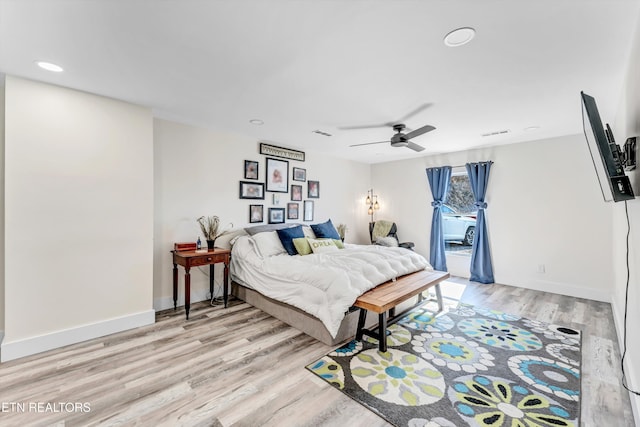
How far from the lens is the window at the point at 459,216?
17.2 ft

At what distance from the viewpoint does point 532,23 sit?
164cm

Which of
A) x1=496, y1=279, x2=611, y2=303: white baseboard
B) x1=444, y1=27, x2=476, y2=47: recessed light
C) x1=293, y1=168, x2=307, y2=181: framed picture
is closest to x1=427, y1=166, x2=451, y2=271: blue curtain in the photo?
x1=496, y1=279, x2=611, y2=303: white baseboard

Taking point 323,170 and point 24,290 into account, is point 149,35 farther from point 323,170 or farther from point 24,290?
point 323,170

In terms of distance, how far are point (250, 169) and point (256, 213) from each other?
0.71 metres

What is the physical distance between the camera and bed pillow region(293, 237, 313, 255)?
3.81 m

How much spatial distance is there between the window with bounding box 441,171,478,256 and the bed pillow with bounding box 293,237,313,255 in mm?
3132

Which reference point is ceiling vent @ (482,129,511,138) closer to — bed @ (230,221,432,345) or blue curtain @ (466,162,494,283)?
blue curtain @ (466,162,494,283)

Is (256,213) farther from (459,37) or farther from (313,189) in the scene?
(459,37)

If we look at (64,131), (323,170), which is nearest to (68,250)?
(64,131)

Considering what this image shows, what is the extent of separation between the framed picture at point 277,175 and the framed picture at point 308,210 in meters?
0.54

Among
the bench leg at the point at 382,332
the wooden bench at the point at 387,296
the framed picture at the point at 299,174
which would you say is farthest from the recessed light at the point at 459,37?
the framed picture at the point at 299,174

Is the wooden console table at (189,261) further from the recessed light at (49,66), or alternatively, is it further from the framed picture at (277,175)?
the recessed light at (49,66)

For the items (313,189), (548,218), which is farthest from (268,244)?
(548,218)

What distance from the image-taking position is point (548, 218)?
4266 millimetres
